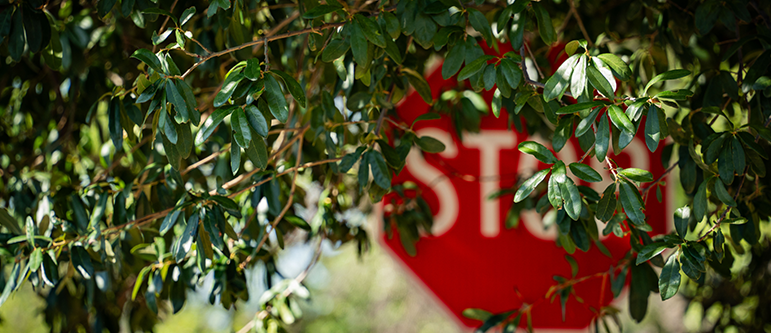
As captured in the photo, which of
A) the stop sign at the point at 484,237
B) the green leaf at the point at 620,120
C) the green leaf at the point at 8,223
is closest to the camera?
the green leaf at the point at 620,120

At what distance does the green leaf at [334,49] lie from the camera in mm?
826

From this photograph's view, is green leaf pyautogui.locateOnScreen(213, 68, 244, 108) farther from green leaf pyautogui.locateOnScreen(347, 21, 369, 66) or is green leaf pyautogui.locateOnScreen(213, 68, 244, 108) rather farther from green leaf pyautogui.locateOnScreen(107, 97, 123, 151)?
green leaf pyautogui.locateOnScreen(107, 97, 123, 151)

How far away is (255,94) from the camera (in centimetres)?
70

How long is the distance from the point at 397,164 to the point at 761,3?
77 centimetres

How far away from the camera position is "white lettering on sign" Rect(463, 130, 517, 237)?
1.41 metres

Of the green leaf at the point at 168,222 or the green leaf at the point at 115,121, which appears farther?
the green leaf at the point at 115,121

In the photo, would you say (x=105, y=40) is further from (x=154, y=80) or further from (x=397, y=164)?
(x=397, y=164)

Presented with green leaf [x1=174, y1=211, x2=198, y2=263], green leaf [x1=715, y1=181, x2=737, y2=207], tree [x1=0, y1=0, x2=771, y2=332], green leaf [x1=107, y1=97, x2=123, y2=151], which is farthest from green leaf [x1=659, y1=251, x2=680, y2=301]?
green leaf [x1=107, y1=97, x2=123, y2=151]

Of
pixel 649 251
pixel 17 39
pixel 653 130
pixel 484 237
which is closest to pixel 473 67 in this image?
pixel 653 130

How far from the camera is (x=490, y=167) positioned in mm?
1419

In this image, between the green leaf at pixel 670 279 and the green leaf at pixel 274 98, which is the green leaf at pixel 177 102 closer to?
the green leaf at pixel 274 98

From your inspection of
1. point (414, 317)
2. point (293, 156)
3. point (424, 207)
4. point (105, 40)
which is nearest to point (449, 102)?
point (424, 207)

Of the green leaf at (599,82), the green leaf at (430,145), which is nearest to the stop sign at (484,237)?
the green leaf at (430,145)

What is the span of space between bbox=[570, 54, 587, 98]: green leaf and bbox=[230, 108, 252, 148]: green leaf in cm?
43
